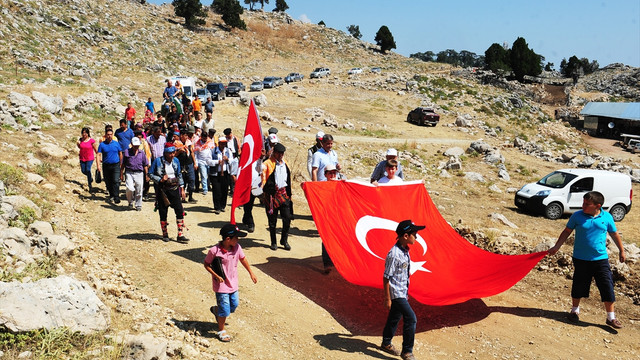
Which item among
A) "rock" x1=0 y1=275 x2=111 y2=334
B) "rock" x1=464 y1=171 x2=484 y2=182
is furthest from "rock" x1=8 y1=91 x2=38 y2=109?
"rock" x1=464 y1=171 x2=484 y2=182

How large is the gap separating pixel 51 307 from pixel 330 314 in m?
4.05

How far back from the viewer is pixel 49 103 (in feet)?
61.7

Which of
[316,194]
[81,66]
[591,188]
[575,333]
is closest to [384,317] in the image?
[316,194]

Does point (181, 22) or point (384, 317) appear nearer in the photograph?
point (384, 317)

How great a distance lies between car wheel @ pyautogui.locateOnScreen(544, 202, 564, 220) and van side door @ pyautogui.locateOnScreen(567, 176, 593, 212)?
44cm

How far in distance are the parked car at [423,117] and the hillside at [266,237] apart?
45.4 inches

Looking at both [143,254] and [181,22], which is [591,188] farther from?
[181,22]

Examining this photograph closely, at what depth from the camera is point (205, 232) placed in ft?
35.2

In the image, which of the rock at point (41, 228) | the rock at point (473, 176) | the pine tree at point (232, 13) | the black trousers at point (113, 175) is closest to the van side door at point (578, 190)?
the rock at point (473, 176)

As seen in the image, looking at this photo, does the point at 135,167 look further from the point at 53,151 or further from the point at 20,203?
the point at 53,151

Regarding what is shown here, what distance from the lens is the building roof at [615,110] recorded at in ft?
166

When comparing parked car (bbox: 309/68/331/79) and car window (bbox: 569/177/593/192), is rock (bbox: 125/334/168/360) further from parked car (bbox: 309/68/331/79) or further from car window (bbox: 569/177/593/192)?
parked car (bbox: 309/68/331/79)

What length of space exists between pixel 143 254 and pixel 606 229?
790 cm

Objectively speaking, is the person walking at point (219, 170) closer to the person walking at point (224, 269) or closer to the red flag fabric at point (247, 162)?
the red flag fabric at point (247, 162)
